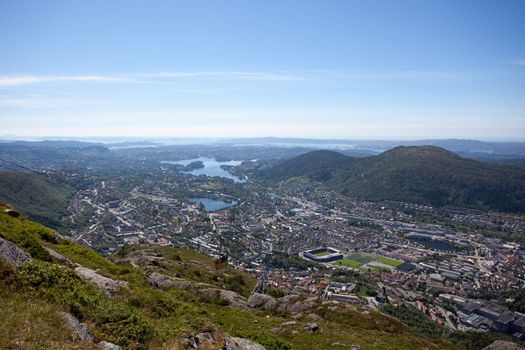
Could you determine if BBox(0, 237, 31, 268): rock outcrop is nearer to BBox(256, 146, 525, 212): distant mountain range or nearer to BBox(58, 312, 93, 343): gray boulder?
BBox(58, 312, 93, 343): gray boulder

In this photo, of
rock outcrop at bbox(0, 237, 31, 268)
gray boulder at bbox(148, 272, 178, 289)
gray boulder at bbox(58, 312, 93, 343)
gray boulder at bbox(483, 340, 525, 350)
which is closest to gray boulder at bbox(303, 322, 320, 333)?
gray boulder at bbox(148, 272, 178, 289)

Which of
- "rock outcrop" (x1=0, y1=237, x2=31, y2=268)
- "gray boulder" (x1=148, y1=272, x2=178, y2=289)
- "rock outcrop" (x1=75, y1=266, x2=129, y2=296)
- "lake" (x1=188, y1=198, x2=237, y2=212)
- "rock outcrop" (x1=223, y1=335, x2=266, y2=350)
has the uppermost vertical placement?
"rock outcrop" (x1=0, y1=237, x2=31, y2=268)

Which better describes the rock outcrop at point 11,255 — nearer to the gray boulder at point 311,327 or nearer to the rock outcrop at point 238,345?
the rock outcrop at point 238,345

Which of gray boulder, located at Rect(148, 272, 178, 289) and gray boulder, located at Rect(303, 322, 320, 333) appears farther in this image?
gray boulder, located at Rect(148, 272, 178, 289)

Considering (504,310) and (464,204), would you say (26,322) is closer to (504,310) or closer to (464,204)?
(504,310)

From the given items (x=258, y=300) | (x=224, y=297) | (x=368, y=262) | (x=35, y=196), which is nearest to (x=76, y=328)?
(x=224, y=297)

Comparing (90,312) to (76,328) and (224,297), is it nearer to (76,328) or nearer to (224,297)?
(76,328)

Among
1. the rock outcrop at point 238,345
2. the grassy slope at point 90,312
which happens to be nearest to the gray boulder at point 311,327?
the grassy slope at point 90,312

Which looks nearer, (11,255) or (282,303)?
(11,255)
